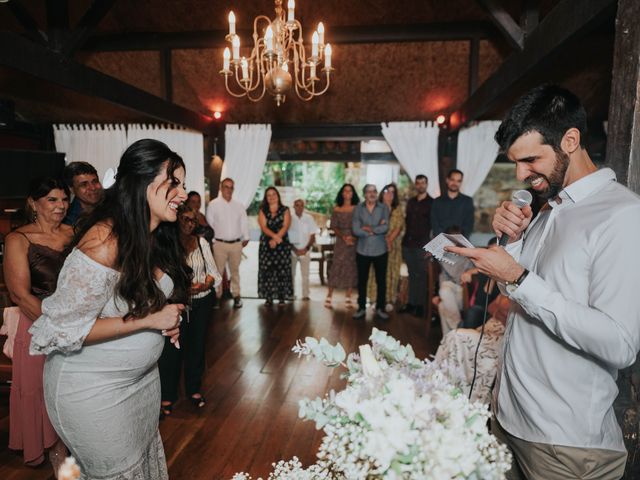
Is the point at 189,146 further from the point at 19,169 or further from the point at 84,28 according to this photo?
the point at 84,28

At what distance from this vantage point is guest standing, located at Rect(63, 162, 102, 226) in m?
2.85

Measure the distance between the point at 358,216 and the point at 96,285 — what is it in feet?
12.8

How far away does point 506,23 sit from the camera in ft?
10.1

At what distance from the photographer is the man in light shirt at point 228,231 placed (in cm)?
539

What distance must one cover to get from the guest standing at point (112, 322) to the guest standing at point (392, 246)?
414 cm

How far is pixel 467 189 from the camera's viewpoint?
6.05 meters

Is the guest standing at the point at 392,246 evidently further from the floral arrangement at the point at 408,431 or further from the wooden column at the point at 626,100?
the floral arrangement at the point at 408,431

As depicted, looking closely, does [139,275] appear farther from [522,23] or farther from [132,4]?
[132,4]

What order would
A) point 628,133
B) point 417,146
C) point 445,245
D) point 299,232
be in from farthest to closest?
point 417,146
point 299,232
point 628,133
point 445,245

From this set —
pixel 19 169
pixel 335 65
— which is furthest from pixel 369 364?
pixel 19 169

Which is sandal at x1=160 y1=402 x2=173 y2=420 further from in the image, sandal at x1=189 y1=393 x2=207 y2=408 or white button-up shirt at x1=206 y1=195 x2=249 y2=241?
white button-up shirt at x1=206 y1=195 x2=249 y2=241

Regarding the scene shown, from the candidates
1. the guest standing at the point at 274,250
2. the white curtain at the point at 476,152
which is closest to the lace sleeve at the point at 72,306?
the guest standing at the point at 274,250

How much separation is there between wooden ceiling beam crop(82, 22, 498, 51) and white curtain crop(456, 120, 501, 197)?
153cm

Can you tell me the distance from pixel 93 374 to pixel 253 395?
196 centimetres
